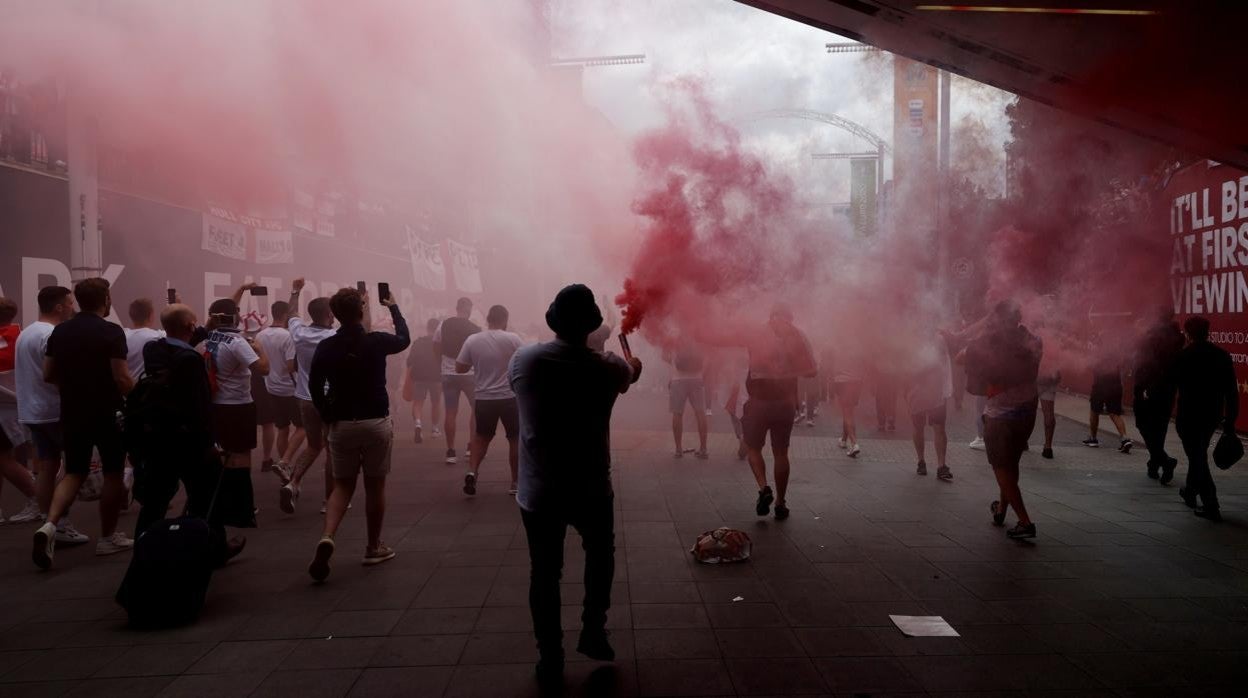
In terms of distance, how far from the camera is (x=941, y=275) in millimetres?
8242

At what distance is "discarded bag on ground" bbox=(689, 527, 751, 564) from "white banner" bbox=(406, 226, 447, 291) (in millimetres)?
11951

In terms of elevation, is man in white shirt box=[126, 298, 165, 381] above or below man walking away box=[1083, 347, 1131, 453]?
above

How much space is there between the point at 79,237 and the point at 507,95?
15.3 feet

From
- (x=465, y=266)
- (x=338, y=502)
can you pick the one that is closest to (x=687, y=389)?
(x=338, y=502)

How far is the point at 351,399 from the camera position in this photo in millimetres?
4984

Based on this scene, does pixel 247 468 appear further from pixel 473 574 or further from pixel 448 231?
pixel 448 231

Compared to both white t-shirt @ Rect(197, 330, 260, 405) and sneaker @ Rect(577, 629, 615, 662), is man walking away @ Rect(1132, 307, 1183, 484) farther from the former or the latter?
white t-shirt @ Rect(197, 330, 260, 405)

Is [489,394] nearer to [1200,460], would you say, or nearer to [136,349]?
[136,349]

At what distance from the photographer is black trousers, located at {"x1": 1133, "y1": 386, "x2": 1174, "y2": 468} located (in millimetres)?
7762

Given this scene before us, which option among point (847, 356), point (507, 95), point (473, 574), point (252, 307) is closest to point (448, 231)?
point (252, 307)

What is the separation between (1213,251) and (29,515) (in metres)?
15.6

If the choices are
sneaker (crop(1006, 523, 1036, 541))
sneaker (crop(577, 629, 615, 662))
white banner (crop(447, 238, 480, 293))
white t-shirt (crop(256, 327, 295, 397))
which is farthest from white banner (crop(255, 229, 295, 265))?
sneaker (crop(1006, 523, 1036, 541))

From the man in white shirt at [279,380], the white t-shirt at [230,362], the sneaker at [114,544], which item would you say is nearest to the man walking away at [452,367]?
the man in white shirt at [279,380]

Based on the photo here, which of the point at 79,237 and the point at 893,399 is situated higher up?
the point at 79,237
